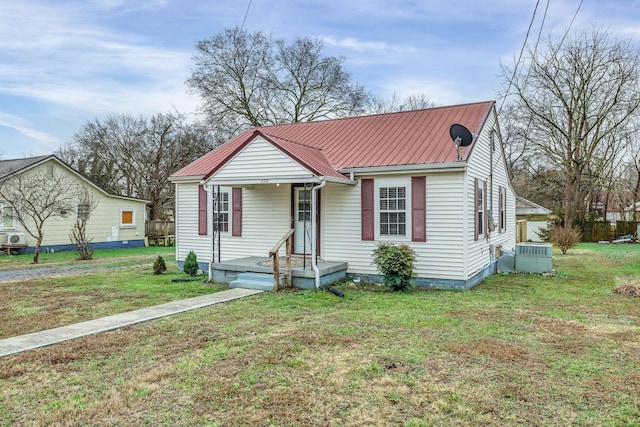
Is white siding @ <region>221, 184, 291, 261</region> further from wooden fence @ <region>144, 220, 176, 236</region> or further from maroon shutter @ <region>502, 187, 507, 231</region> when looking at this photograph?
wooden fence @ <region>144, 220, 176, 236</region>

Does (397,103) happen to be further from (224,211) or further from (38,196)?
(38,196)

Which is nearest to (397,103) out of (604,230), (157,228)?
(604,230)

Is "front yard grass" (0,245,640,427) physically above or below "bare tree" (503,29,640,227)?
below

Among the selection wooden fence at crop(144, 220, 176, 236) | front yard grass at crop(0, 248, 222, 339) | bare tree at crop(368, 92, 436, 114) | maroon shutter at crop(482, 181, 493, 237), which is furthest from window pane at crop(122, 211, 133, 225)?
maroon shutter at crop(482, 181, 493, 237)

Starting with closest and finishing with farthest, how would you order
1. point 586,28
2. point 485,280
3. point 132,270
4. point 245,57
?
1. point 485,280
2. point 132,270
3. point 586,28
4. point 245,57

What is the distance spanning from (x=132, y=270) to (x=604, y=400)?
1279 cm

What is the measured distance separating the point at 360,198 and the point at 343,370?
623cm

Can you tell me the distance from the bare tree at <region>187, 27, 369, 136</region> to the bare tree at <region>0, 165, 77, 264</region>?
9305mm

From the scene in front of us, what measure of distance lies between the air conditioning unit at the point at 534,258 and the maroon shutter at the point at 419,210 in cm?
447

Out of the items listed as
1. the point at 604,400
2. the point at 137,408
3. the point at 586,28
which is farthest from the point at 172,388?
the point at 586,28

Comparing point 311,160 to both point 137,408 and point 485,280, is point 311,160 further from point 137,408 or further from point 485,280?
point 137,408

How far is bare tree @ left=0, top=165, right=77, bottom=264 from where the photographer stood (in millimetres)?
17297

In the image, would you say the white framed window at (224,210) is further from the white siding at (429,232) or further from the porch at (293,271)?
the white siding at (429,232)

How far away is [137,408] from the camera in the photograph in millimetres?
3596
